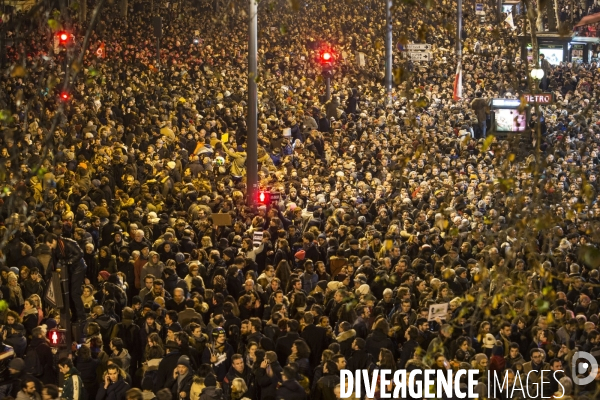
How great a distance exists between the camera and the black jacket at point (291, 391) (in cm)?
1129

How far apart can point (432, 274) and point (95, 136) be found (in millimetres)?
9795

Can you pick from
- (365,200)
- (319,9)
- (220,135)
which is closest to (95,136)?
(220,135)

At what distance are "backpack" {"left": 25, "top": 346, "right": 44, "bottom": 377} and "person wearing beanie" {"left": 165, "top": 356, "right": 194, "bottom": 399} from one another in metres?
1.67

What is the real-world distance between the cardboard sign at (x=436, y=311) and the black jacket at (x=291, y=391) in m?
2.39

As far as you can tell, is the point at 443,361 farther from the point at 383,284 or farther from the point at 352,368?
the point at 383,284

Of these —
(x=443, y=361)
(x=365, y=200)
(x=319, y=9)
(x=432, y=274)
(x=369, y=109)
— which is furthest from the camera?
(x=319, y=9)

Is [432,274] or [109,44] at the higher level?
[109,44]

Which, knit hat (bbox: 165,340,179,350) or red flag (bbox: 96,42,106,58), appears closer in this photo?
knit hat (bbox: 165,340,179,350)

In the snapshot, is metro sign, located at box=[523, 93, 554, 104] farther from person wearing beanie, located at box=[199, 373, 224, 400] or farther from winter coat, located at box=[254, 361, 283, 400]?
person wearing beanie, located at box=[199, 373, 224, 400]

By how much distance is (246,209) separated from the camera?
802 inches

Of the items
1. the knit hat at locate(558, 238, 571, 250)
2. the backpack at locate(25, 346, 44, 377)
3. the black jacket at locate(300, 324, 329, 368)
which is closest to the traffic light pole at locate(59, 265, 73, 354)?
the backpack at locate(25, 346, 44, 377)

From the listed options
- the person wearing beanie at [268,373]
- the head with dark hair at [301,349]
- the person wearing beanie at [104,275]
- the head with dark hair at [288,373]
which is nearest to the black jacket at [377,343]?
the head with dark hair at [301,349]

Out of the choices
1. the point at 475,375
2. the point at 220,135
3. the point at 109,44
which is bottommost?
the point at 475,375

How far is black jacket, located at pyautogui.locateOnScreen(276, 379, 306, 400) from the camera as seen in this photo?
1129cm
